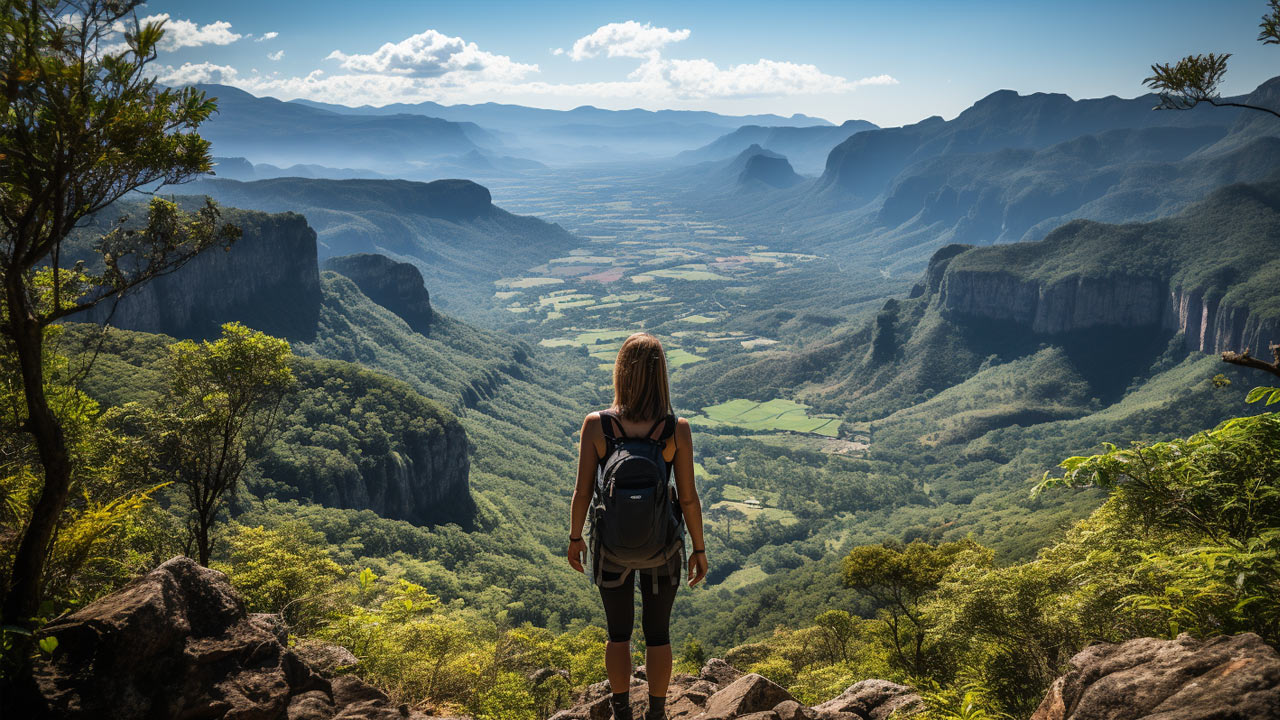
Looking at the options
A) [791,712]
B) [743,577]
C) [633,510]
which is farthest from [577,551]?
[743,577]

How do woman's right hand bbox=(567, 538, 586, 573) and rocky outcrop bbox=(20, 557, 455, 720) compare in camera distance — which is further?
woman's right hand bbox=(567, 538, 586, 573)

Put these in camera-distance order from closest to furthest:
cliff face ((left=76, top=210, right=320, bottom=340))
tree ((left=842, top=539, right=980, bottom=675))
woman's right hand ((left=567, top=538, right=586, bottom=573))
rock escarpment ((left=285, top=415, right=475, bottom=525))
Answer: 1. woman's right hand ((left=567, top=538, right=586, bottom=573))
2. tree ((left=842, top=539, right=980, bottom=675))
3. rock escarpment ((left=285, top=415, right=475, bottom=525))
4. cliff face ((left=76, top=210, right=320, bottom=340))

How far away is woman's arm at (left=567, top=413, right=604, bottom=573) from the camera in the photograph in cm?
720

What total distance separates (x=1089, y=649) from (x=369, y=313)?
17955 cm

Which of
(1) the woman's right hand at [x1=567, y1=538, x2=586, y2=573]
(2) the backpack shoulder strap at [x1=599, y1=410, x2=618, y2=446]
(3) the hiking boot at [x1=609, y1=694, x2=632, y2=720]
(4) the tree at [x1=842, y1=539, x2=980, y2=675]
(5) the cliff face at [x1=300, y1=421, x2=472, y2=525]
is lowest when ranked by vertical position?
(5) the cliff face at [x1=300, y1=421, x2=472, y2=525]

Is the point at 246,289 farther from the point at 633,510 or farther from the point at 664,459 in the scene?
the point at 633,510

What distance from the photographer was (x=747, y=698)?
11422mm

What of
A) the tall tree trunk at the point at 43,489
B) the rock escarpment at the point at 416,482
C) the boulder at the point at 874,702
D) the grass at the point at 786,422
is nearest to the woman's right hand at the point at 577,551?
the tall tree trunk at the point at 43,489

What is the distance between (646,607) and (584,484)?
5.19 feet

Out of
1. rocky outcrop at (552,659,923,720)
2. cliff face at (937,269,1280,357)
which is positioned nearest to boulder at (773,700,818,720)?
rocky outcrop at (552,659,923,720)

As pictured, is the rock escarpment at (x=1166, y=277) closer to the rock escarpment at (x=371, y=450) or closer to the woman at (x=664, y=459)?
the rock escarpment at (x=371, y=450)

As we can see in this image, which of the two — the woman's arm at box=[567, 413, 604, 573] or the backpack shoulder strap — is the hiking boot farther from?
the backpack shoulder strap

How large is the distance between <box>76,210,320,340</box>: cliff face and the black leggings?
386ft

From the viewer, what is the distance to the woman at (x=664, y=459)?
7.22 meters
